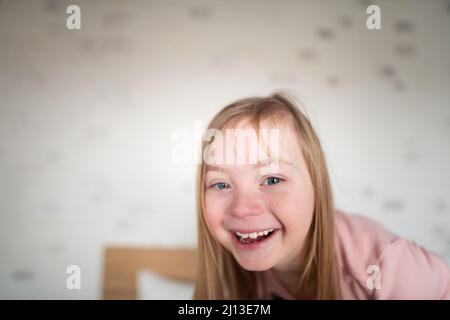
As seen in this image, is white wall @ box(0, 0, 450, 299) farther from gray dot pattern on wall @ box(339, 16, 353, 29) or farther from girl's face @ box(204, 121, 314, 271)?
girl's face @ box(204, 121, 314, 271)

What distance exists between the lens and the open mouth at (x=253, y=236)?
0.92m

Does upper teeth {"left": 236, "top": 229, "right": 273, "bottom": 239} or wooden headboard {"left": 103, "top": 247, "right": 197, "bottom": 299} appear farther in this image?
wooden headboard {"left": 103, "top": 247, "right": 197, "bottom": 299}

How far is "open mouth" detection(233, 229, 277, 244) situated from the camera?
92cm

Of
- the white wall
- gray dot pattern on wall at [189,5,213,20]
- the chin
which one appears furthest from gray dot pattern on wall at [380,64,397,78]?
the chin

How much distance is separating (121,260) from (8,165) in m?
0.47

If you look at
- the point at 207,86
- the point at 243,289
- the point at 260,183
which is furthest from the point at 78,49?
the point at 243,289

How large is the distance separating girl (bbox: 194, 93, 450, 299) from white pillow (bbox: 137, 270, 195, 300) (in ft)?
0.55

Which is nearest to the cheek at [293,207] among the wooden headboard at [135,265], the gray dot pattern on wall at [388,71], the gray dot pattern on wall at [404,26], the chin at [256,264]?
the chin at [256,264]

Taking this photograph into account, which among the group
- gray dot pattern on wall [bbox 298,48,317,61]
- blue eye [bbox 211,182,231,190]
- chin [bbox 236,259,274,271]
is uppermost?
gray dot pattern on wall [bbox 298,48,317,61]

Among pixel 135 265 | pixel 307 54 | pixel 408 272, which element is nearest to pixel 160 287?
pixel 135 265

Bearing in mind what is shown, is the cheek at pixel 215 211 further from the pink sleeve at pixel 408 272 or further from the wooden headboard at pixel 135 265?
the pink sleeve at pixel 408 272

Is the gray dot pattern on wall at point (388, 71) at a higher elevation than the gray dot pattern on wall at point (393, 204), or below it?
higher

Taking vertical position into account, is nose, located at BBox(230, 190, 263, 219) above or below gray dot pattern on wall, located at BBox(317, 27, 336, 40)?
below

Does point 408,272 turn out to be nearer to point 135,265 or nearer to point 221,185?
point 221,185
